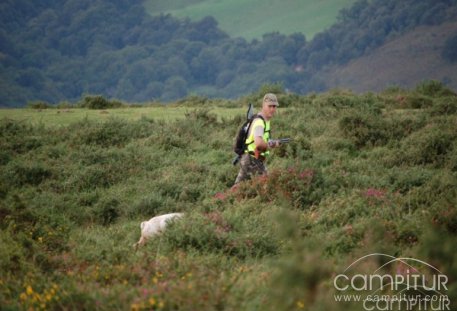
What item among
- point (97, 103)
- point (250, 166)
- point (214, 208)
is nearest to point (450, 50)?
point (97, 103)

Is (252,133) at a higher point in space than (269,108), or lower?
lower

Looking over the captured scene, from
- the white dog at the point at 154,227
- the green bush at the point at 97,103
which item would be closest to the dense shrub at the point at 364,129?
the white dog at the point at 154,227

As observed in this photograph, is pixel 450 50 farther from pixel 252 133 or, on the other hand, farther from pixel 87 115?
pixel 252 133

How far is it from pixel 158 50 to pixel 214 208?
169m

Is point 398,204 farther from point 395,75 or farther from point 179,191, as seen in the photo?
point 395,75

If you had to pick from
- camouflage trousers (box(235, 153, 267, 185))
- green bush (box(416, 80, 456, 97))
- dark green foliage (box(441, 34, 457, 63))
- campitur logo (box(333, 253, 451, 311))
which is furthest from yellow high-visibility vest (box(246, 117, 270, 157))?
dark green foliage (box(441, 34, 457, 63))

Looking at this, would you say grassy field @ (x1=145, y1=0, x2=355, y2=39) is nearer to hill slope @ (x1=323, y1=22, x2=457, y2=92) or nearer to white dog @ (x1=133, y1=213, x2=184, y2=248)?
hill slope @ (x1=323, y1=22, x2=457, y2=92)

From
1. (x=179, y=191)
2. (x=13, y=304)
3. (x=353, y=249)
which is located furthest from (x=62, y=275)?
(x=179, y=191)

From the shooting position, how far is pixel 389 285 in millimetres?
7371

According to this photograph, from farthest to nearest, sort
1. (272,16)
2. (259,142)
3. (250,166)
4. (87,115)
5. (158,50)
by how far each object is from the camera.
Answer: (272,16) < (158,50) < (87,115) < (250,166) < (259,142)

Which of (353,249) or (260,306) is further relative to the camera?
(353,249)

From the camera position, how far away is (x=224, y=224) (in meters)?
10.2

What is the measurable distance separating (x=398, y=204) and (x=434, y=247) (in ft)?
20.4

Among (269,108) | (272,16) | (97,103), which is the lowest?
(97,103)
